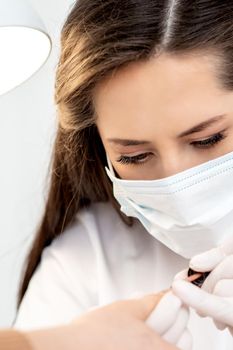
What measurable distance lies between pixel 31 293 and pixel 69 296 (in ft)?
0.25

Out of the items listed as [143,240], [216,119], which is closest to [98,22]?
[216,119]

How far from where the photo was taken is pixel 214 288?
89 cm

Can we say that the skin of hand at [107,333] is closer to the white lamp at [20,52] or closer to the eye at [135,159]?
the eye at [135,159]

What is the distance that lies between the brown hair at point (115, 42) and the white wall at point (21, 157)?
57 cm

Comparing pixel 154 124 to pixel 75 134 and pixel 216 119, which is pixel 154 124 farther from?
pixel 75 134

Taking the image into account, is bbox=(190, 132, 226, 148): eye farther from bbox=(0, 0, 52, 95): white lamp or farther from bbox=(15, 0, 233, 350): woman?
bbox=(0, 0, 52, 95): white lamp

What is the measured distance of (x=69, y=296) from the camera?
4.15 ft

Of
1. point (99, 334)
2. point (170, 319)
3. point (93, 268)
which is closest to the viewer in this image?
point (99, 334)

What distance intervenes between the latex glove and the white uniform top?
35 centimetres

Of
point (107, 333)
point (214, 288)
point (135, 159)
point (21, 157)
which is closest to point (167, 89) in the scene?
point (135, 159)

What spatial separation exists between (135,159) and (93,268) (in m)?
0.29

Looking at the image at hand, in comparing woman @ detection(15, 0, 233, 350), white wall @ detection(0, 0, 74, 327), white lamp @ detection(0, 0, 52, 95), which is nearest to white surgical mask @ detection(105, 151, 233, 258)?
woman @ detection(15, 0, 233, 350)

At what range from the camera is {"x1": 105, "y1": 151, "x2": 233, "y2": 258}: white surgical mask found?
3.32 ft

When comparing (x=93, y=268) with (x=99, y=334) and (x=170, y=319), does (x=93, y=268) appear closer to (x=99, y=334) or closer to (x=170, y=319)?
(x=170, y=319)
